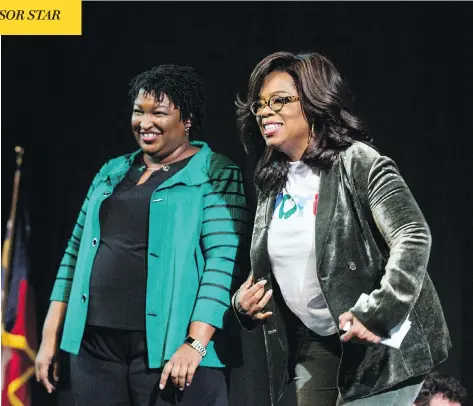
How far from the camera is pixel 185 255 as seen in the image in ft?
9.27

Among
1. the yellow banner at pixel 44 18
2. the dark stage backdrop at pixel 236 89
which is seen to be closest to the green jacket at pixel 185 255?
the dark stage backdrop at pixel 236 89

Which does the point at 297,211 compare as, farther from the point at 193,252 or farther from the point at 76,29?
the point at 76,29

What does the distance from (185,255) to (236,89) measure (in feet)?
3.19

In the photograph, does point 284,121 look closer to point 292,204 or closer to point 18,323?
point 292,204

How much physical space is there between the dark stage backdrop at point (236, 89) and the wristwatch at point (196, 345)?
1.96ft

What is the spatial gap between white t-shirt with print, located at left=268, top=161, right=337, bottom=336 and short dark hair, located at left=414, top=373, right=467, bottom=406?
1.12 meters

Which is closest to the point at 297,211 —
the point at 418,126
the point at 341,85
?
the point at 341,85

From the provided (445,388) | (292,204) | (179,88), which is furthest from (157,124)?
(445,388)

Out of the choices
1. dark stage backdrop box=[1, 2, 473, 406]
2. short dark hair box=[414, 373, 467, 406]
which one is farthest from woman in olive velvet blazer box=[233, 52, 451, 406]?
short dark hair box=[414, 373, 467, 406]

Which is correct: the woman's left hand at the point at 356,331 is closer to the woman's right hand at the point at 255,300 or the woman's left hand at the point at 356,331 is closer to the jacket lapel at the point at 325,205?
the jacket lapel at the point at 325,205

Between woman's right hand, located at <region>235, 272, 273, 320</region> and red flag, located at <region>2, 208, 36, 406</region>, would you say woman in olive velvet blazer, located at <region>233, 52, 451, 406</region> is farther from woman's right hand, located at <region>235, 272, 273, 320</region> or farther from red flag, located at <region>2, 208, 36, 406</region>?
red flag, located at <region>2, 208, 36, 406</region>

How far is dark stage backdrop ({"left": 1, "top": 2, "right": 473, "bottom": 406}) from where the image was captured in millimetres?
3352

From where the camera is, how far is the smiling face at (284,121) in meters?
2.46

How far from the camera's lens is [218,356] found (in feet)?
9.20
